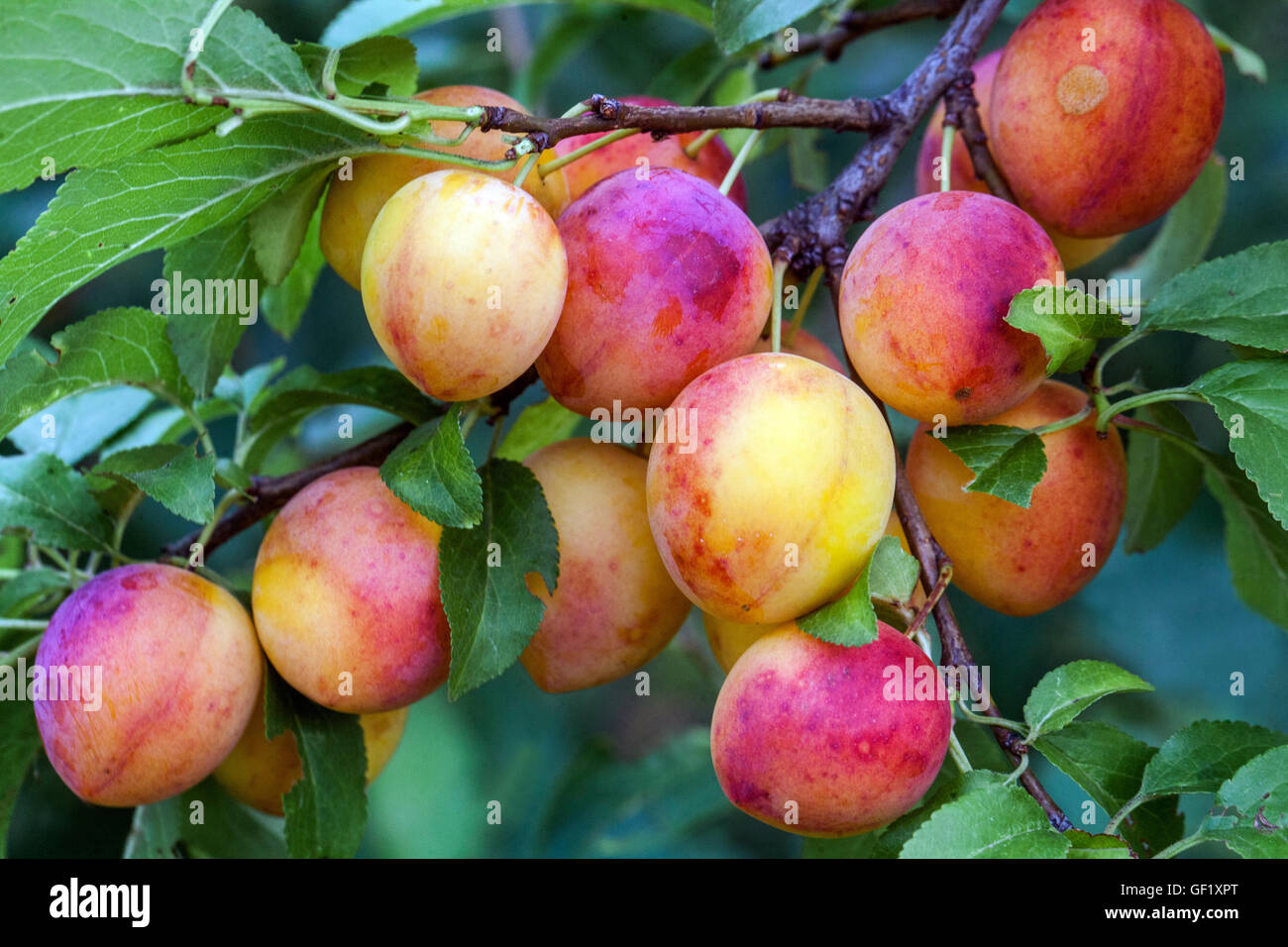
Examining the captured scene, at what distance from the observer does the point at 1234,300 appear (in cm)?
68

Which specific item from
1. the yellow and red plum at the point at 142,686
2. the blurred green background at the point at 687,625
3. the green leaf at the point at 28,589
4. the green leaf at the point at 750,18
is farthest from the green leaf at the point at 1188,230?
the green leaf at the point at 28,589

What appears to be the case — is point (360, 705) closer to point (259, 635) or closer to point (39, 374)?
point (259, 635)

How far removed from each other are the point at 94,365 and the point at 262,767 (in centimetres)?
33

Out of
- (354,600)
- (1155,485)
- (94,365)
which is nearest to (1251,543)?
(1155,485)

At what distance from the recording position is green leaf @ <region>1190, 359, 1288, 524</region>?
2.10ft

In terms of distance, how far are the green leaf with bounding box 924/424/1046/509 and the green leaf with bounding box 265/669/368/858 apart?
490 millimetres

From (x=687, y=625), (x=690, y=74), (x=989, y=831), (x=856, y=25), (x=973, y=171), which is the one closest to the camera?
(x=989, y=831)

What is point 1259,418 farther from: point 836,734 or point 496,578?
point 496,578

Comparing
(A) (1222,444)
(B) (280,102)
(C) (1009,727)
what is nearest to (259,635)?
(B) (280,102)

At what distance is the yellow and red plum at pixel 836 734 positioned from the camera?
22.9 inches

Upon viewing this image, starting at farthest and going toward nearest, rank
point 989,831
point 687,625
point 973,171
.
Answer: point 687,625, point 973,171, point 989,831

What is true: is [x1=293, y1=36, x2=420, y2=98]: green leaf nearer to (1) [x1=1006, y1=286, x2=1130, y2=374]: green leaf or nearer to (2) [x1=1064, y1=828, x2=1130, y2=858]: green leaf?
(1) [x1=1006, y1=286, x2=1130, y2=374]: green leaf

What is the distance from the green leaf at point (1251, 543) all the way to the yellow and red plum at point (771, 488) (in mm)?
332

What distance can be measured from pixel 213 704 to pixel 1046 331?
0.59 m
